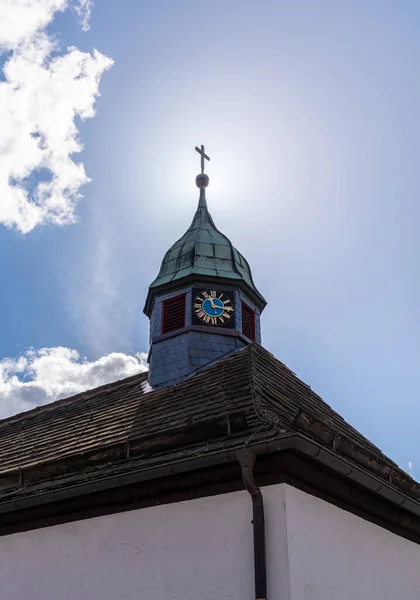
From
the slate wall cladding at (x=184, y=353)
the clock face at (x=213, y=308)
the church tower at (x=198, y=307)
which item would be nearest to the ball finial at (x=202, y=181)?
the church tower at (x=198, y=307)

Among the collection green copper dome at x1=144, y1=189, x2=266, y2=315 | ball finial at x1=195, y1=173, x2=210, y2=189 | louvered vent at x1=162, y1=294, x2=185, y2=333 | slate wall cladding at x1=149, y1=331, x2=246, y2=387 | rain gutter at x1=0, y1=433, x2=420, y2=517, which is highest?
A: ball finial at x1=195, y1=173, x2=210, y2=189

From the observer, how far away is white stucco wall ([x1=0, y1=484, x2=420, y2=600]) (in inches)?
232

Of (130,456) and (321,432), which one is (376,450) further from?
(130,456)

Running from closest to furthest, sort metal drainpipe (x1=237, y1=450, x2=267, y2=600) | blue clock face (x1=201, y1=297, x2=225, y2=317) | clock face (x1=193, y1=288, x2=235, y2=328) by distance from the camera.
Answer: metal drainpipe (x1=237, y1=450, x2=267, y2=600) → clock face (x1=193, y1=288, x2=235, y2=328) → blue clock face (x1=201, y1=297, x2=225, y2=317)

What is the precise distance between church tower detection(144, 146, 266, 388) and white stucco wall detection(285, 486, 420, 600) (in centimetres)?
422

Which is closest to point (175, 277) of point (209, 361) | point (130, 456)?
point (209, 361)

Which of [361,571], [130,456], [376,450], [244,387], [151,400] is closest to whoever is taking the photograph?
[361,571]

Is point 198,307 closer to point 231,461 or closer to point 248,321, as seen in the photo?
point 248,321

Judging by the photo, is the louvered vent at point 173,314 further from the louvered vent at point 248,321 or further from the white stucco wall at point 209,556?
the white stucco wall at point 209,556

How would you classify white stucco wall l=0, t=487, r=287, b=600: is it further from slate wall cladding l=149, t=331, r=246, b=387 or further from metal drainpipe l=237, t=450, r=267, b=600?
slate wall cladding l=149, t=331, r=246, b=387

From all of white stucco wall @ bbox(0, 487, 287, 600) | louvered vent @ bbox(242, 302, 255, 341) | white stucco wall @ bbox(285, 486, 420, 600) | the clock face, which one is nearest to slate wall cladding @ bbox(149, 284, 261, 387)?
the clock face

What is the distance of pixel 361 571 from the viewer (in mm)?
6766

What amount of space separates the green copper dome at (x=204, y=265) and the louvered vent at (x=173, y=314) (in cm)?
32

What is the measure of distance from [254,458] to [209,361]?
16.2ft
